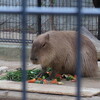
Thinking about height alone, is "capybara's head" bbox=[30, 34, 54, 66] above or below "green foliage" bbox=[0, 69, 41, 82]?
above

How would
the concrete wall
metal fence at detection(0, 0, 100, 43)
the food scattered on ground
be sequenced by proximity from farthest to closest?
1. the concrete wall
2. metal fence at detection(0, 0, 100, 43)
3. the food scattered on ground

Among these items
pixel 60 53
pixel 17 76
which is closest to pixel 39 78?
pixel 17 76

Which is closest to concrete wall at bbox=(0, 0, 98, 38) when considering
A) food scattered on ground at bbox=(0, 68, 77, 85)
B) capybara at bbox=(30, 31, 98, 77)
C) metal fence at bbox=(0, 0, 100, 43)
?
metal fence at bbox=(0, 0, 100, 43)

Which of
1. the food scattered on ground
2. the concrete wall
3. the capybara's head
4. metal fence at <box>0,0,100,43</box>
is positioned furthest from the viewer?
the concrete wall

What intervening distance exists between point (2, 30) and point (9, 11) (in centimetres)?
851

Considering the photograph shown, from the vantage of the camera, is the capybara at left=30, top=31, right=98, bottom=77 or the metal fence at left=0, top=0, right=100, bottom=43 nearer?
the capybara at left=30, top=31, right=98, bottom=77

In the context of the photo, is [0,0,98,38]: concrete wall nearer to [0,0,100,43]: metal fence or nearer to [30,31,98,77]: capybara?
[0,0,100,43]: metal fence

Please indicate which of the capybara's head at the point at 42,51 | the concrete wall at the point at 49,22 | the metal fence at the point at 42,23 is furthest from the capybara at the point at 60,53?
the concrete wall at the point at 49,22

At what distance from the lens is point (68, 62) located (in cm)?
559

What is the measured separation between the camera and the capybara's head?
519 cm

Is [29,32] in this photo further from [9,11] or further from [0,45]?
[9,11]

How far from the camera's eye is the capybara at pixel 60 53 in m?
5.25

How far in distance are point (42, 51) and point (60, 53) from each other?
32 centimetres

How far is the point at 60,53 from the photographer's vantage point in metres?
5.40
